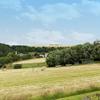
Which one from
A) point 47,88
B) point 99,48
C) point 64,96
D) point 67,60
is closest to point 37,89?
point 47,88

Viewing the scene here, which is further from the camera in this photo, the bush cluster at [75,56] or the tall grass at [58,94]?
the bush cluster at [75,56]

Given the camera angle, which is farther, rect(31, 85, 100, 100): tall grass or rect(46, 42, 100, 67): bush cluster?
rect(46, 42, 100, 67): bush cluster

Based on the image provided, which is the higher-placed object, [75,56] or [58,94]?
[75,56]

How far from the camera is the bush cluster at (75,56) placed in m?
91.3

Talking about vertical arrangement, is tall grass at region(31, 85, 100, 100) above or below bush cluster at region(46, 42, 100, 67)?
below

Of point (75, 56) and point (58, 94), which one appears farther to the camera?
point (75, 56)

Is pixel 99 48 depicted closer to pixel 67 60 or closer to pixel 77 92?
pixel 67 60

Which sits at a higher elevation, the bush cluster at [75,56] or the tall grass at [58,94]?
the bush cluster at [75,56]

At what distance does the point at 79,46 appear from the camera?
99.8 m

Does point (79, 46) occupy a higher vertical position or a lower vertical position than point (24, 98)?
higher

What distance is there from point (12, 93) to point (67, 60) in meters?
55.7

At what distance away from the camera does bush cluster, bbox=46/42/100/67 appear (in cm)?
9127

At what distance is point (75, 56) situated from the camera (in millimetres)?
92062

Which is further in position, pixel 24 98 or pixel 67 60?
pixel 67 60
